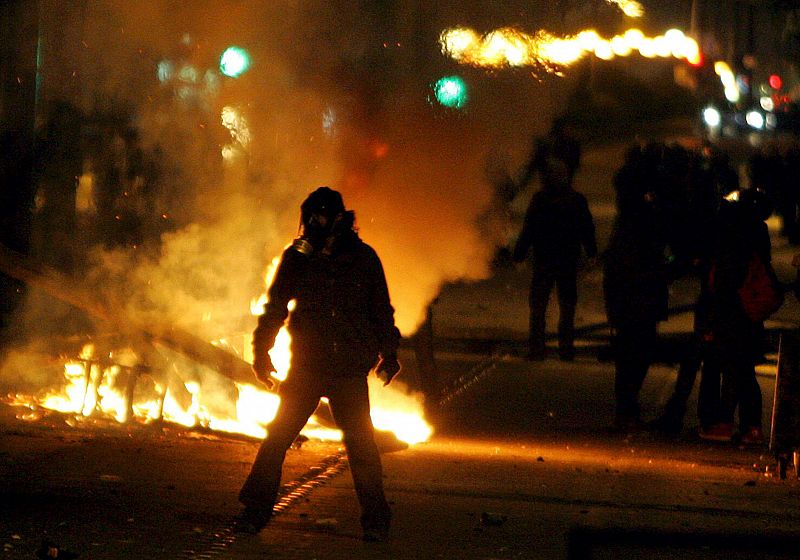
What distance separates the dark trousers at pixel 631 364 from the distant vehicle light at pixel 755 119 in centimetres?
3791

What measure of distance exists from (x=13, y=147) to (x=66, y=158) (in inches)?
19.0

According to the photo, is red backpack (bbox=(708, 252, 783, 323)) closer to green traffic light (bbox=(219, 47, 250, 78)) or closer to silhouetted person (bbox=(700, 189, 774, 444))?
silhouetted person (bbox=(700, 189, 774, 444))

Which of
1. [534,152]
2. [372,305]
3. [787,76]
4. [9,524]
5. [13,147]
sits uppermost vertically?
[787,76]

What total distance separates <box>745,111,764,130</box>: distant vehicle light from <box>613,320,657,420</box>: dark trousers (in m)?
37.9

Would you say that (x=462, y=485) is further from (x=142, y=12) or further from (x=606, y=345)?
(x=606, y=345)

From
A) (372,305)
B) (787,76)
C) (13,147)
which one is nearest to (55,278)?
(13,147)

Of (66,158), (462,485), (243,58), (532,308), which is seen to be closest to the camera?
(462,485)

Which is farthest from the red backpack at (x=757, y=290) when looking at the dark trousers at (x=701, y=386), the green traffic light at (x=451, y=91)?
the green traffic light at (x=451, y=91)

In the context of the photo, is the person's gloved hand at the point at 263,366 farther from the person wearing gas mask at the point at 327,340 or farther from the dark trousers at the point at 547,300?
the dark trousers at the point at 547,300

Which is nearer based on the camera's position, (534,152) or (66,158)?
(66,158)

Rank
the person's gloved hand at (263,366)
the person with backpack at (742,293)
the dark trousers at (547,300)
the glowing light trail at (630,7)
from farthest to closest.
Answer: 1. the dark trousers at (547,300)
2. the glowing light trail at (630,7)
3. the person with backpack at (742,293)
4. the person's gloved hand at (263,366)

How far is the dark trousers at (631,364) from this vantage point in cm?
910

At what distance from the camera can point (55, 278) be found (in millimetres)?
8391

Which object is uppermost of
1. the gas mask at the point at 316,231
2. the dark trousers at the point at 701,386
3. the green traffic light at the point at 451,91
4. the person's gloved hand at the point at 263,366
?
the green traffic light at the point at 451,91
